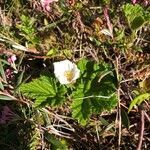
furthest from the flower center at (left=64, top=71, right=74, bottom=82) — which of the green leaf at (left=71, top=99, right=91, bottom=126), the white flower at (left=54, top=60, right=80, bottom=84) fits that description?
A: the green leaf at (left=71, top=99, right=91, bottom=126)

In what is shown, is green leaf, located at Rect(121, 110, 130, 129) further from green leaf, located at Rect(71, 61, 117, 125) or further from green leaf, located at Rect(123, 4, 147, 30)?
green leaf, located at Rect(123, 4, 147, 30)

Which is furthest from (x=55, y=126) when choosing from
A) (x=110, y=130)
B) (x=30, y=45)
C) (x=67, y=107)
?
(x=30, y=45)

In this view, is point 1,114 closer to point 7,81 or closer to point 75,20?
point 7,81

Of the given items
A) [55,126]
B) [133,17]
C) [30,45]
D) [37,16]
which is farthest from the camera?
[37,16]

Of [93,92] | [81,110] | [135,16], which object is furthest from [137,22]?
[81,110]

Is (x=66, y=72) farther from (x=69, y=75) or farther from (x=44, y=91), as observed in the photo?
(x=44, y=91)

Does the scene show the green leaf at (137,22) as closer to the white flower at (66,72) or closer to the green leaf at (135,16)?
the green leaf at (135,16)
